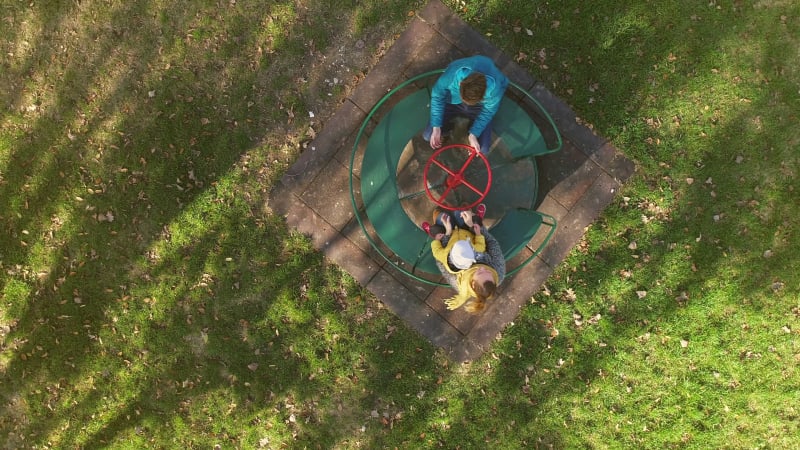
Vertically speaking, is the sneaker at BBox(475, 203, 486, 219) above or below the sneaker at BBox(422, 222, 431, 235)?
above

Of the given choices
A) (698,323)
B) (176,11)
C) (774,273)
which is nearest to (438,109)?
(176,11)

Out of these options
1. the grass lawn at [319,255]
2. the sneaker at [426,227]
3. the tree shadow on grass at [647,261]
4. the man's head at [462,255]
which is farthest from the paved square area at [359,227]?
the man's head at [462,255]

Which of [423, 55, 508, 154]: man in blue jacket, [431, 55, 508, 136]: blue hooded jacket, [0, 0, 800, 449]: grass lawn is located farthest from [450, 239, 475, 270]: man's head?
[0, 0, 800, 449]: grass lawn

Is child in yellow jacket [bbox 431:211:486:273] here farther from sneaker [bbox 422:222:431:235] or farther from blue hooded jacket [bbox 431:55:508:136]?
blue hooded jacket [bbox 431:55:508:136]

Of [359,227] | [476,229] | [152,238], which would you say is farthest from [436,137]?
Result: [152,238]

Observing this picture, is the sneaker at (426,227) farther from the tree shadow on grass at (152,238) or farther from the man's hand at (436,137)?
the tree shadow on grass at (152,238)

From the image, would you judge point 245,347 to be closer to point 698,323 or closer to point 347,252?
point 347,252
